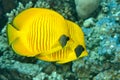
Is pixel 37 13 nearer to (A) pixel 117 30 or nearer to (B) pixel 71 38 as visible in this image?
(B) pixel 71 38

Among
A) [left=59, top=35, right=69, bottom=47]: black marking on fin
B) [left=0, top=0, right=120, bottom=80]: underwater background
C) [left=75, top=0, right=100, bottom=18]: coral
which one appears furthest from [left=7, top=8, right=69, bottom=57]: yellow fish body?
[left=75, top=0, right=100, bottom=18]: coral

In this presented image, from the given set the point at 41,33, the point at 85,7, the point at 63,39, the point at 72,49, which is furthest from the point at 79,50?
the point at 85,7

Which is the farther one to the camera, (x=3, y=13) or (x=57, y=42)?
(x=3, y=13)

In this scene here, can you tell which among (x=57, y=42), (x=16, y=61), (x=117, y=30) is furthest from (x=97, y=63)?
(x=57, y=42)

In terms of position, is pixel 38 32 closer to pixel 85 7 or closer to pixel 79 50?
pixel 79 50

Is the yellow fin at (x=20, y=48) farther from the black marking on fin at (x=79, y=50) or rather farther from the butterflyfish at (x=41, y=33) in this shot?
the black marking on fin at (x=79, y=50)

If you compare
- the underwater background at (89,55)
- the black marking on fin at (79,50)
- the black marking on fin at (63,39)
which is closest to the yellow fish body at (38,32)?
the black marking on fin at (63,39)

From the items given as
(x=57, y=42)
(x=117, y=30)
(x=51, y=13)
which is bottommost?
(x=117, y=30)
